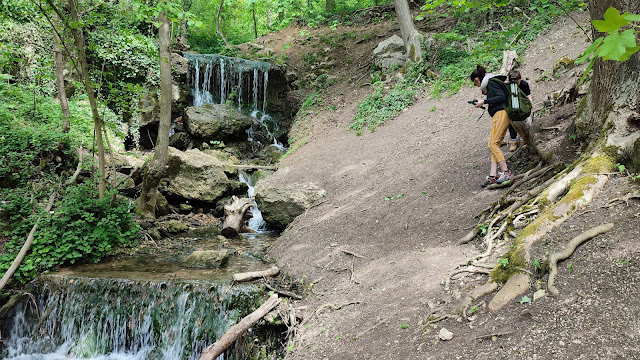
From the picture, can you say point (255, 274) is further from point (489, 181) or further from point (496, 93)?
point (496, 93)

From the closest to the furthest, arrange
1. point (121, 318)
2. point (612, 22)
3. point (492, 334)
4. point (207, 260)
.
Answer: point (612, 22) < point (492, 334) < point (121, 318) < point (207, 260)

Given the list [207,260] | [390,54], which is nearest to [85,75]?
[207,260]

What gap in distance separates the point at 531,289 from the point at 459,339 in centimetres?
76

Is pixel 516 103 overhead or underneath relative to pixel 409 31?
underneath

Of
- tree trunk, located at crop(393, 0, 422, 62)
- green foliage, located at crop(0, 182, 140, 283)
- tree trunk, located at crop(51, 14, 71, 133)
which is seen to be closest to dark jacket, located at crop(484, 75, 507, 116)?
green foliage, located at crop(0, 182, 140, 283)

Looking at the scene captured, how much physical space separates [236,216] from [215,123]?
5951mm

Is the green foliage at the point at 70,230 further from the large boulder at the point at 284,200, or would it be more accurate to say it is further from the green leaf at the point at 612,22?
the green leaf at the point at 612,22

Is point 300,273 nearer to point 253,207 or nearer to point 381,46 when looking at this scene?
point 253,207

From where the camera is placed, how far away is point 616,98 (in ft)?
14.9

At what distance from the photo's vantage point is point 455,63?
1345 centimetres

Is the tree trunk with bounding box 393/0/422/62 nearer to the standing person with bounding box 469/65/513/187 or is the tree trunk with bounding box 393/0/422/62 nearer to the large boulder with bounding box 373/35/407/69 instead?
the large boulder with bounding box 373/35/407/69

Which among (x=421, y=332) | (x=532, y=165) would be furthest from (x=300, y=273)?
(x=532, y=165)

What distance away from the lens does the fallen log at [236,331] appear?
15.4 ft

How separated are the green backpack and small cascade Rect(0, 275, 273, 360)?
186 inches
